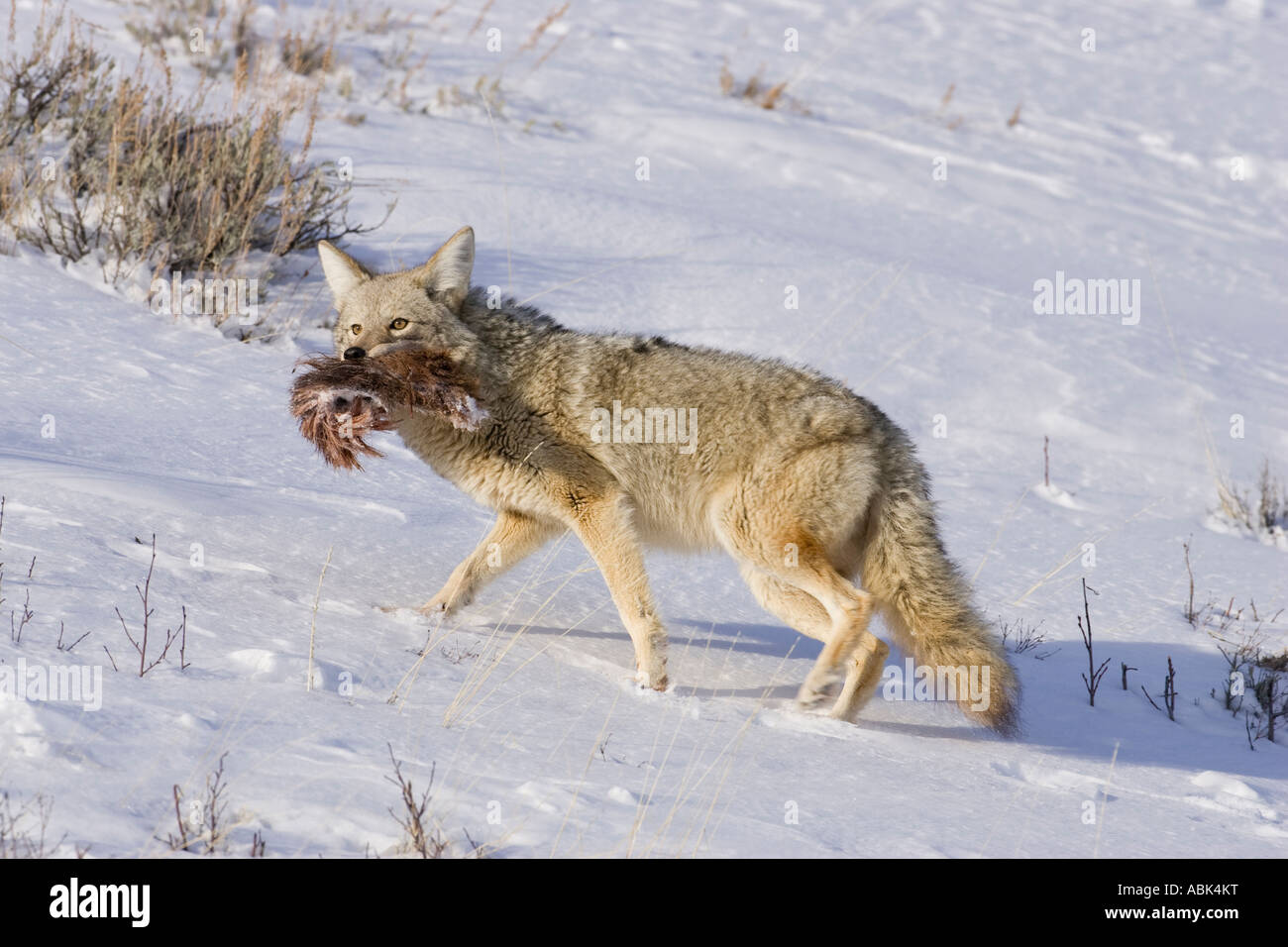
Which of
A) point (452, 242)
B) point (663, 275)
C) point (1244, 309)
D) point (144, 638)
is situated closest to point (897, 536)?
point (452, 242)

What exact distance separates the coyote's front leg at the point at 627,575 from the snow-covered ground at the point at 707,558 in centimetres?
17

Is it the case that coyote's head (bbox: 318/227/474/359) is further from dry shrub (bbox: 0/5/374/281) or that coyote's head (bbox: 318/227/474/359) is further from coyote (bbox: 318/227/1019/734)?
dry shrub (bbox: 0/5/374/281)

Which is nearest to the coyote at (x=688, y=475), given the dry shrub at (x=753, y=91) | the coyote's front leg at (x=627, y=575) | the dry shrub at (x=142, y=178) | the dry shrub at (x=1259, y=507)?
the coyote's front leg at (x=627, y=575)

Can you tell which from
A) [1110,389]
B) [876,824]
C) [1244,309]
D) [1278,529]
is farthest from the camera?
[1244,309]

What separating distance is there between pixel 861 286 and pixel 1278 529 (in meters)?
3.54

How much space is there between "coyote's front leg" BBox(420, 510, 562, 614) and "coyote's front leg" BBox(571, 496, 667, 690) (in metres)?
0.43

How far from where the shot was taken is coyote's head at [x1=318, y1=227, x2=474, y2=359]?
5.06 metres

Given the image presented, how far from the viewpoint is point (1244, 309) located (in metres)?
11.1

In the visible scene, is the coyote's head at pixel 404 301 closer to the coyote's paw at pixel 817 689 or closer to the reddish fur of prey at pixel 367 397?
the reddish fur of prey at pixel 367 397

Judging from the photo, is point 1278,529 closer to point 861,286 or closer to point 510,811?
point 861,286

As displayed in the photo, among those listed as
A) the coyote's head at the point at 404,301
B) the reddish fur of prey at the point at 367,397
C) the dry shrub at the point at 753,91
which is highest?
the dry shrub at the point at 753,91

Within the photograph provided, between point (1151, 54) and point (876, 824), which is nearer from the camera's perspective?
point (876, 824)

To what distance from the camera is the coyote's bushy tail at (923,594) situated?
4711 millimetres

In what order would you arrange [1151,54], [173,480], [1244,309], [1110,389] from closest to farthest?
1. [173,480]
2. [1110,389]
3. [1244,309]
4. [1151,54]
